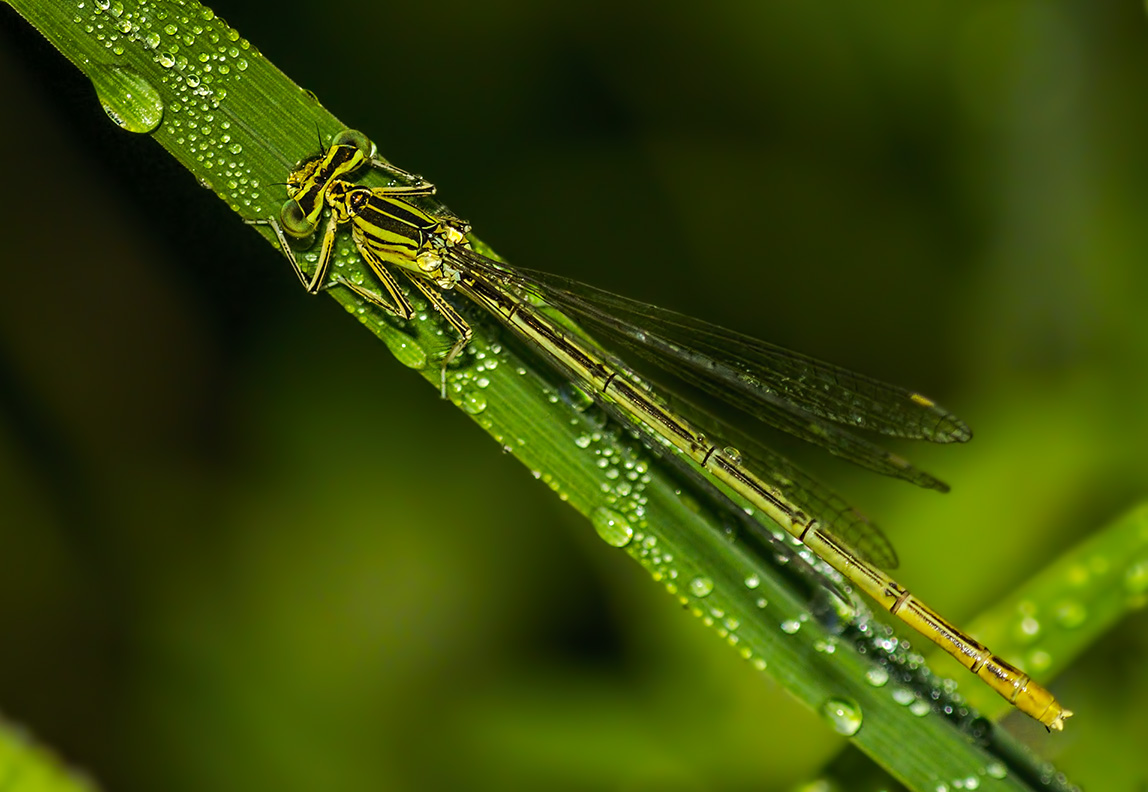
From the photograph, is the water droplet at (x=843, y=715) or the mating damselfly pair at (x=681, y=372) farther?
the mating damselfly pair at (x=681, y=372)

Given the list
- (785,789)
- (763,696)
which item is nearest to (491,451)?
(763,696)

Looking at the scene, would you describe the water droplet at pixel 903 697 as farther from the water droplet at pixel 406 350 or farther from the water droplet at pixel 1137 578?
the water droplet at pixel 406 350

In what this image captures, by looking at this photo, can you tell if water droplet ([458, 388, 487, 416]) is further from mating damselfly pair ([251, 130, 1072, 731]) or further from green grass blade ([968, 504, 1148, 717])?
green grass blade ([968, 504, 1148, 717])

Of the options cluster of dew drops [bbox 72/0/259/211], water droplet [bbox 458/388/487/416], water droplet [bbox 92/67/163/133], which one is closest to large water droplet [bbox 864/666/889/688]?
water droplet [bbox 458/388/487/416]

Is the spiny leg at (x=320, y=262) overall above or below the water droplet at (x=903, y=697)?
below

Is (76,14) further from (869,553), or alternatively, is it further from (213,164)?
(869,553)

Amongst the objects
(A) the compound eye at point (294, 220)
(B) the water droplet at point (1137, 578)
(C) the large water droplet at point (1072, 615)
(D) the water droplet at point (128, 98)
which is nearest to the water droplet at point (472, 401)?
(A) the compound eye at point (294, 220)

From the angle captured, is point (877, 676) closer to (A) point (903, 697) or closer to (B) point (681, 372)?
(A) point (903, 697)
